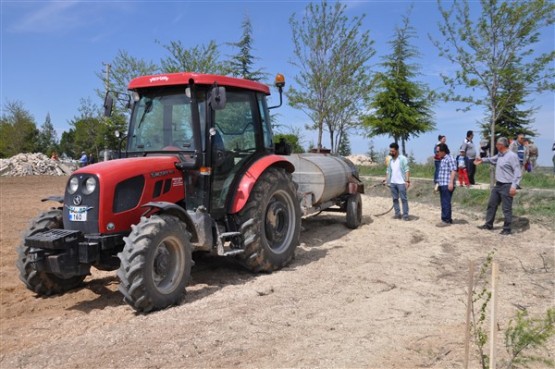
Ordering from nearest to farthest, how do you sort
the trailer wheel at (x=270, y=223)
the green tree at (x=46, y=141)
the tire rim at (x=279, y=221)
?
the trailer wheel at (x=270, y=223)
the tire rim at (x=279, y=221)
the green tree at (x=46, y=141)

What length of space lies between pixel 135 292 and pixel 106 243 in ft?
2.14

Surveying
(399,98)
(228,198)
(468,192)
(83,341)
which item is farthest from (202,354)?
(399,98)

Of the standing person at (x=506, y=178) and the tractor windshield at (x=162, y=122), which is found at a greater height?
the tractor windshield at (x=162, y=122)

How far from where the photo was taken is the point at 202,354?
3.71m

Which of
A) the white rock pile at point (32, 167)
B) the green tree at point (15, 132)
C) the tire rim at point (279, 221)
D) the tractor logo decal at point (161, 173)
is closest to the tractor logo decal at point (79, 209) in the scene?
the tractor logo decal at point (161, 173)

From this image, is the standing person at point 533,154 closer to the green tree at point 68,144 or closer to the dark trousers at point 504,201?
the dark trousers at point 504,201

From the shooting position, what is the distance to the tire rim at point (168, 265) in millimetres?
4832

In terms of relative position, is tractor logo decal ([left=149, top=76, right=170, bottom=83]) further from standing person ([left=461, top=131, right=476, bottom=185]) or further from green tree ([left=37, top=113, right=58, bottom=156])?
green tree ([left=37, top=113, right=58, bottom=156])

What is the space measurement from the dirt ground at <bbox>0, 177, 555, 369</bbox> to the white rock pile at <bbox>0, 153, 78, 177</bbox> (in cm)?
2345

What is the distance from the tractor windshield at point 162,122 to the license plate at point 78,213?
118cm

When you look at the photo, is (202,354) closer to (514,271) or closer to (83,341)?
(83,341)

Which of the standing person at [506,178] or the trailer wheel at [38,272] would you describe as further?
the standing person at [506,178]

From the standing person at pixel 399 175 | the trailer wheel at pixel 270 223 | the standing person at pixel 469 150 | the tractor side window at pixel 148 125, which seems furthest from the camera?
the standing person at pixel 469 150

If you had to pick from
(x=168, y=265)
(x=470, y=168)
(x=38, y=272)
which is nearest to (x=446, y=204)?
(x=470, y=168)
